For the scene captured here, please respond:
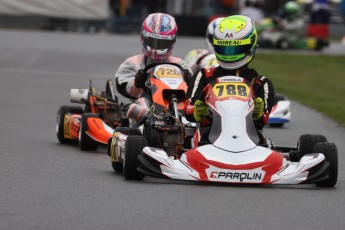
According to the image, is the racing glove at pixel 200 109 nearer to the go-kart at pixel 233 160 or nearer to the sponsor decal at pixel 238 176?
the go-kart at pixel 233 160

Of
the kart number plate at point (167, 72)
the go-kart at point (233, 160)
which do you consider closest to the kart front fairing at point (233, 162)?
the go-kart at point (233, 160)

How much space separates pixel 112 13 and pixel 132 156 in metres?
32.6

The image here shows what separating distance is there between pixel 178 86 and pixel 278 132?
3.57 meters

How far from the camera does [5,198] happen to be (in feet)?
26.5

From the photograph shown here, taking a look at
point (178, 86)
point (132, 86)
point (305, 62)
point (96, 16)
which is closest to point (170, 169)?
point (178, 86)

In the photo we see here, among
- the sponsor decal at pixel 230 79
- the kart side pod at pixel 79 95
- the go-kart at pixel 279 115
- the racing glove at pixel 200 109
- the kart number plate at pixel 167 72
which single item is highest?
the sponsor decal at pixel 230 79

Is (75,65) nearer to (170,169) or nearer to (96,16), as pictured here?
(96,16)

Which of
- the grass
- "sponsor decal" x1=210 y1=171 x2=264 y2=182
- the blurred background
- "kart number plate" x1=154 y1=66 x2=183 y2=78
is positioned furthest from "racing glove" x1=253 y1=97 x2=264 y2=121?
the blurred background

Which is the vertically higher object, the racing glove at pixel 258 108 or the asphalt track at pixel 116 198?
the racing glove at pixel 258 108

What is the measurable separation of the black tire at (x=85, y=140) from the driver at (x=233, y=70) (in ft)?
6.46

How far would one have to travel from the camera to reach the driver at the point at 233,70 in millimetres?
9734

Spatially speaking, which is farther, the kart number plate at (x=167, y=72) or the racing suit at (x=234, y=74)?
the kart number plate at (x=167, y=72)

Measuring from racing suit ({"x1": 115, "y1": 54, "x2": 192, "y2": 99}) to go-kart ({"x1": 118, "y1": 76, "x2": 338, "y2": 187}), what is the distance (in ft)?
10.1

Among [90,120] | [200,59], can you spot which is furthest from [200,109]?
[200,59]
